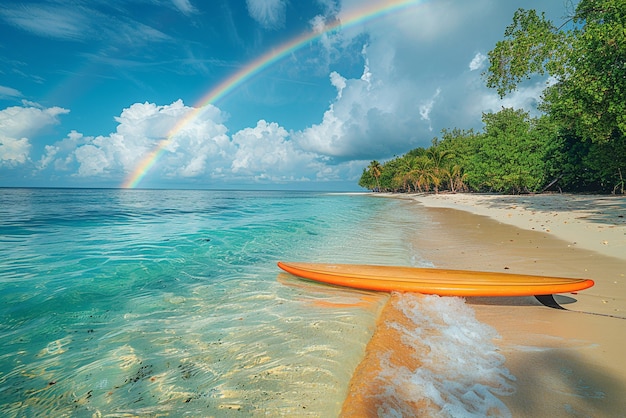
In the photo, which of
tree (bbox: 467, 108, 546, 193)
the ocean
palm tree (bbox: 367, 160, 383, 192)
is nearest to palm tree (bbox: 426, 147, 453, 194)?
tree (bbox: 467, 108, 546, 193)

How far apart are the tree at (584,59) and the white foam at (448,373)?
10518 millimetres

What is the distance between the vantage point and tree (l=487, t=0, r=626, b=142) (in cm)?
851

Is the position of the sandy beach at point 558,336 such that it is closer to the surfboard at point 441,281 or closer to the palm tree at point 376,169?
the surfboard at point 441,281

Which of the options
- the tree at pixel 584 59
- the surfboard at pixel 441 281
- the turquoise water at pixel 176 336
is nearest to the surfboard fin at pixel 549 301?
the surfboard at pixel 441 281

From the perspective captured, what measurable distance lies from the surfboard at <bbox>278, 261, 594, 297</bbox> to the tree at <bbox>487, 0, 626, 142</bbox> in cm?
889

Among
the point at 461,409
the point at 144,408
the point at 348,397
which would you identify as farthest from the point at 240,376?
the point at 461,409

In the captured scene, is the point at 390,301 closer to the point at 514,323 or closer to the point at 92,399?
the point at 514,323

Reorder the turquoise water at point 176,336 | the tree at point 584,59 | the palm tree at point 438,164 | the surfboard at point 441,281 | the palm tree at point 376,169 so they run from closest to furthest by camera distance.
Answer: the turquoise water at point 176,336 < the surfboard at point 441,281 < the tree at point 584,59 < the palm tree at point 438,164 < the palm tree at point 376,169

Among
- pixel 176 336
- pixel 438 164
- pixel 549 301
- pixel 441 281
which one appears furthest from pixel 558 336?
pixel 438 164

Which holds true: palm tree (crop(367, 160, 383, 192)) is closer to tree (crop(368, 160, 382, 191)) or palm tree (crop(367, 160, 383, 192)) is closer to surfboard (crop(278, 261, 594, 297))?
tree (crop(368, 160, 382, 191))

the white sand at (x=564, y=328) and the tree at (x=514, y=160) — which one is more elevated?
the tree at (x=514, y=160)

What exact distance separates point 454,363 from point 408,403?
758 mm

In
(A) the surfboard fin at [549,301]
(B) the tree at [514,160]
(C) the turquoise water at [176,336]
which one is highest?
(B) the tree at [514,160]

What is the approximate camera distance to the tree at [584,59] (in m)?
8.51
